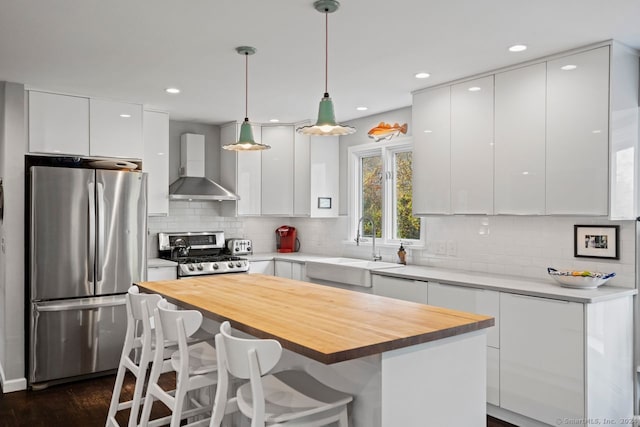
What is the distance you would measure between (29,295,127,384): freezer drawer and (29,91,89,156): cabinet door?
1.34 meters

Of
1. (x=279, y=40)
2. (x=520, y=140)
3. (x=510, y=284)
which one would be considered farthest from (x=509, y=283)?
(x=279, y=40)

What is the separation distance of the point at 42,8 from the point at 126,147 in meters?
2.22

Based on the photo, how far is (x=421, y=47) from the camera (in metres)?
3.32

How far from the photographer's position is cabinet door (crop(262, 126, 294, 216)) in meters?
6.06

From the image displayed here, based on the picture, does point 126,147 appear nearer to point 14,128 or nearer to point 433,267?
point 14,128

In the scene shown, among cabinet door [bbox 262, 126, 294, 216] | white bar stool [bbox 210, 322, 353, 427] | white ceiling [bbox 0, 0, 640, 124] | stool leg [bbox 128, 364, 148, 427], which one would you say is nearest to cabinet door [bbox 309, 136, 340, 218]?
cabinet door [bbox 262, 126, 294, 216]

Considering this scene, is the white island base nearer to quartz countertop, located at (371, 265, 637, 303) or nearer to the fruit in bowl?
quartz countertop, located at (371, 265, 637, 303)

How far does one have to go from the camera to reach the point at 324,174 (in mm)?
5926

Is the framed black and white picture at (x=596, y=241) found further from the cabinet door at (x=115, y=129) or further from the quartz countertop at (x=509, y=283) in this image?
the cabinet door at (x=115, y=129)

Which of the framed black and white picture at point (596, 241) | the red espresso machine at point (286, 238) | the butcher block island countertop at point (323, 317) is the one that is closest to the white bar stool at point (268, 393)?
the butcher block island countertop at point (323, 317)

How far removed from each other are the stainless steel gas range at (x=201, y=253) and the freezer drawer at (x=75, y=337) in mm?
846

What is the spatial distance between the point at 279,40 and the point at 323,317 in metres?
1.79

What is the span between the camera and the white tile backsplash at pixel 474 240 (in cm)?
362

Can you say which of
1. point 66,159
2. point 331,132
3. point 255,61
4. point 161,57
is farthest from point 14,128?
point 331,132
